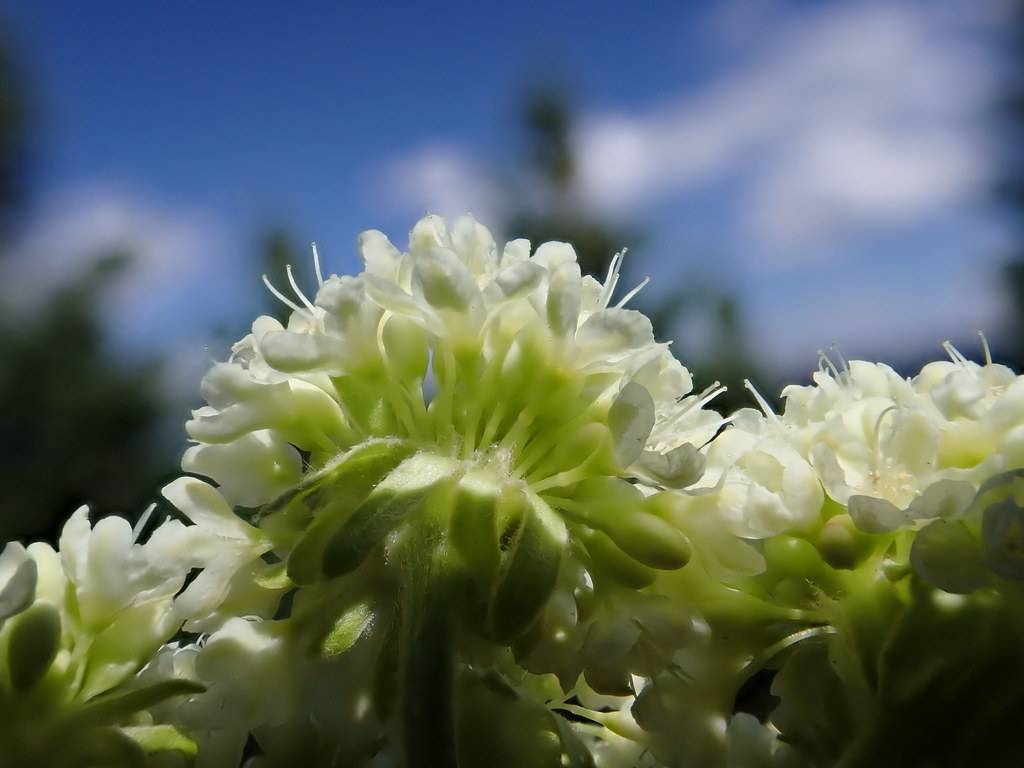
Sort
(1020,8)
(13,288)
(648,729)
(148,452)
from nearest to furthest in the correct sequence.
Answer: (648,729)
(148,452)
(13,288)
(1020,8)

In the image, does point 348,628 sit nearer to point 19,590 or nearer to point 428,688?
point 428,688

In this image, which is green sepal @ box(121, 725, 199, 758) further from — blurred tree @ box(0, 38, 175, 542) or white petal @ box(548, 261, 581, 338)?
blurred tree @ box(0, 38, 175, 542)

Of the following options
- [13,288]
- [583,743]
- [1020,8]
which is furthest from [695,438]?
[1020,8]

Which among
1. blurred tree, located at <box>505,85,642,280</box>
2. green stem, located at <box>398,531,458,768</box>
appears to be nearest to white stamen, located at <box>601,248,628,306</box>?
green stem, located at <box>398,531,458,768</box>

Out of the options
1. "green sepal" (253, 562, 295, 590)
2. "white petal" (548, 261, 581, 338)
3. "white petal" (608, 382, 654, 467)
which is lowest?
"green sepal" (253, 562, 295, 590)

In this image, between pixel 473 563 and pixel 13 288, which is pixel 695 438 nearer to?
pixel 473 563

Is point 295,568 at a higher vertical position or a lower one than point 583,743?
higher

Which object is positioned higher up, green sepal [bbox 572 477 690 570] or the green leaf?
green sepal [bbox 572 477 690 570]
